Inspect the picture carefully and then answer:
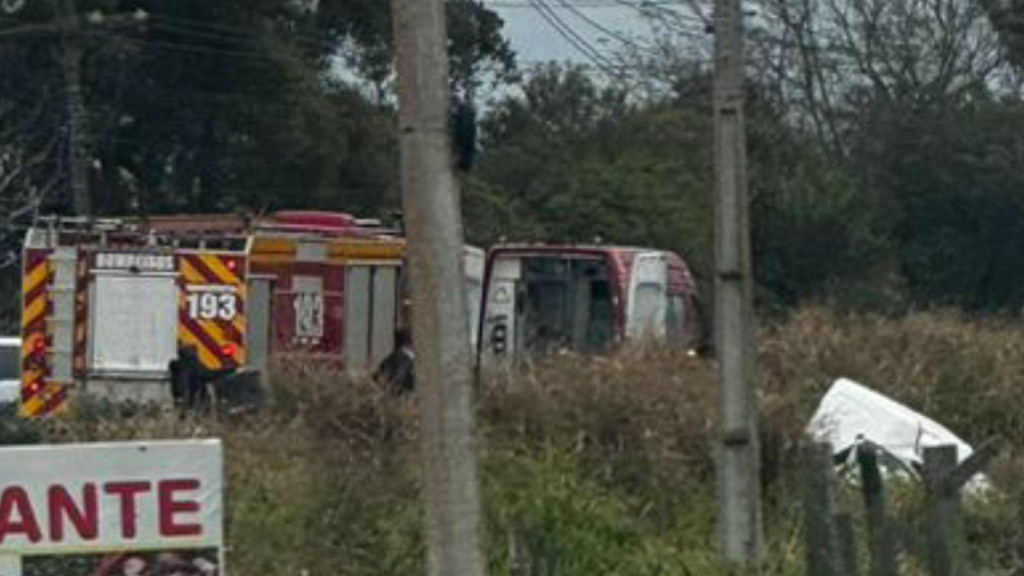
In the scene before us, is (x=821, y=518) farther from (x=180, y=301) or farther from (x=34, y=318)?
(x=34, y=318)

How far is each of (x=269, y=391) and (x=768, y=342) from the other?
172 inches

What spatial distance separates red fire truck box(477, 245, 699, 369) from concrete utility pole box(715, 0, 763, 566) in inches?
477

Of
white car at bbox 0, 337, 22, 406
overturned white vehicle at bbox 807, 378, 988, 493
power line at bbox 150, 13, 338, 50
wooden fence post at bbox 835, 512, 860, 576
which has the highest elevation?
power line at bbox 150, 13, 338, 50

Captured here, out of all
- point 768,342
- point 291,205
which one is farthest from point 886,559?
point 291,205

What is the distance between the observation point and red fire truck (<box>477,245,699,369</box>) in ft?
82.1

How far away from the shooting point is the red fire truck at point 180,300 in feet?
76.6

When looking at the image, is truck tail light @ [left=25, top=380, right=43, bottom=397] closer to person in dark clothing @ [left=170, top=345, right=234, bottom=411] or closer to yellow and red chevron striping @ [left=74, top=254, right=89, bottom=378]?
yellow and red chevron striping @ [left=74, top=254, right=89, bottom=378]

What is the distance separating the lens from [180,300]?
23.6 metres

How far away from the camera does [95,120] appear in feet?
156

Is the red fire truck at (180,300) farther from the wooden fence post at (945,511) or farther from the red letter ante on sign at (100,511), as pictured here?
the red letter ante on sign at (100,511)

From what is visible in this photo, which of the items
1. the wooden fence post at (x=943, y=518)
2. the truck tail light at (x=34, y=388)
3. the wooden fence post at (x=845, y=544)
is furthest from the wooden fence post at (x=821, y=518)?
the truck tail light at (x=34, y=388)

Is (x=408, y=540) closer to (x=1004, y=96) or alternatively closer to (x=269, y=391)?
(x=269, y=391)

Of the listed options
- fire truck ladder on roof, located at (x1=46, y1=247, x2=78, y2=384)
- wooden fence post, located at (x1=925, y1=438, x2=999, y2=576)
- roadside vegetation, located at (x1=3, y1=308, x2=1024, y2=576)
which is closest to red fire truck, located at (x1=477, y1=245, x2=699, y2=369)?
fire truck ladder on roof, located at (x1=46, y1=247, x2=78, y2=384)

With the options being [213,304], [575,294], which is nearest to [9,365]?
[213,304]
